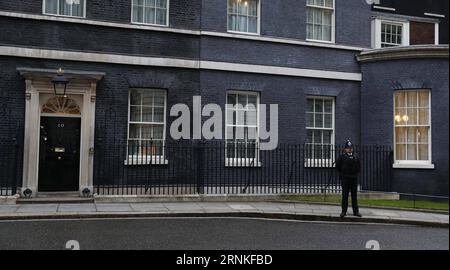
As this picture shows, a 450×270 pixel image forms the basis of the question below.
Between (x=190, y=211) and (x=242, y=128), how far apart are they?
523cm

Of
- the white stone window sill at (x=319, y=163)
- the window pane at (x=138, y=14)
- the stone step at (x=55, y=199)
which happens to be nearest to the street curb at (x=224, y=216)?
the stone step at (x=55, y=199)

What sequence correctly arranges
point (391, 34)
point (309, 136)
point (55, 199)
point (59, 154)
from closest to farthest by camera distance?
point (55, 199) → point (59, 154) → point (309, 136) → point (391, 34)

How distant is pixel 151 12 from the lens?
15.4 m

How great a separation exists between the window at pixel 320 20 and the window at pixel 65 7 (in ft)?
27.3

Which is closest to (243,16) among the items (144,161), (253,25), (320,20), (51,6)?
(253,25)

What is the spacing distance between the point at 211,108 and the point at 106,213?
6021 mm

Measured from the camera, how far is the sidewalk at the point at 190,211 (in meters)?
10.7

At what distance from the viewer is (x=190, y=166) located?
15.3m

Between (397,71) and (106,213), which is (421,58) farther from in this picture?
(106,213)

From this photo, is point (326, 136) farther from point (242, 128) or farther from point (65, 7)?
point (65, 7)

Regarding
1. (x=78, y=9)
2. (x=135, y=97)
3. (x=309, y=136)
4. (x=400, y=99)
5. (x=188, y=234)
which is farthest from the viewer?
(x=309, y=136)

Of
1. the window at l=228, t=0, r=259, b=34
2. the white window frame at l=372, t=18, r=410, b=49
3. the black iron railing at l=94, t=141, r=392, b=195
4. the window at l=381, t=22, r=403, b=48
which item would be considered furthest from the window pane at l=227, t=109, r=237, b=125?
the window at l=381, t=22, r=403, b=48

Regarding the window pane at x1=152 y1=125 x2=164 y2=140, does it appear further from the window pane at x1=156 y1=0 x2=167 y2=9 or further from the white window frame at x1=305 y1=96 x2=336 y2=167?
the white window frame at x1=305 y1=96 x2=336 y2=167
